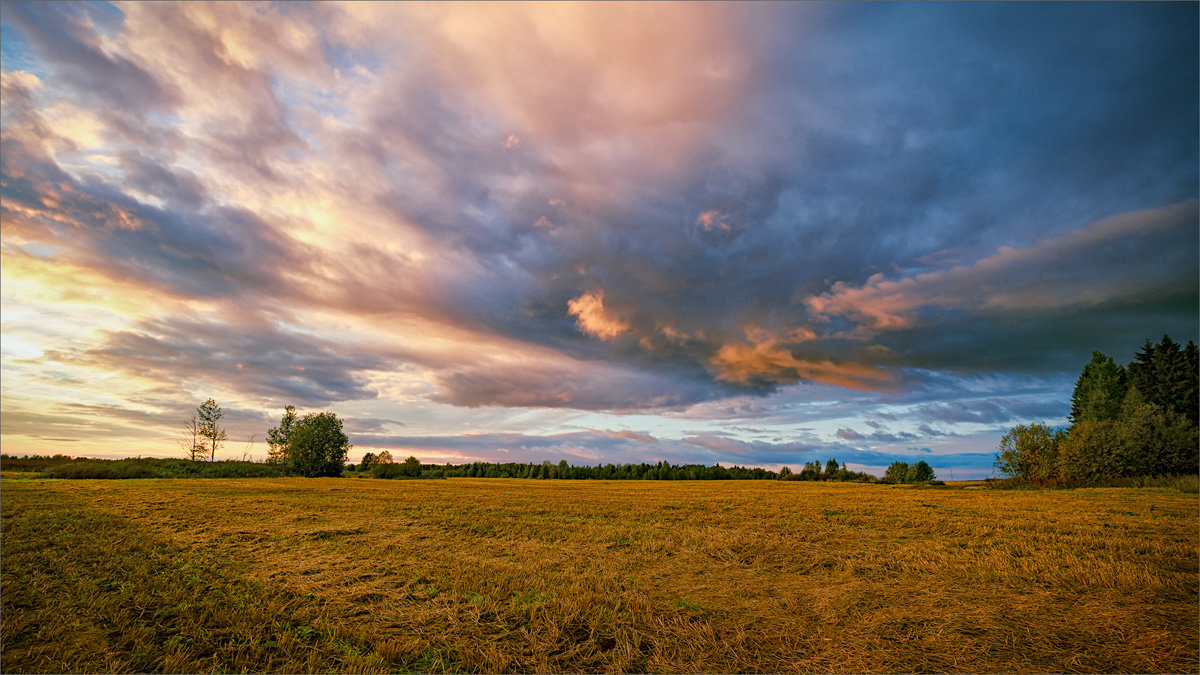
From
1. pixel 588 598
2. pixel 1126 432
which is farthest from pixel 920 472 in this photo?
pixel 588 598

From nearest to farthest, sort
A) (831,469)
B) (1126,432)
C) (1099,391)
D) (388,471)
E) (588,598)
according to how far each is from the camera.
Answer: (588,598) → (1126,432) → (1099,391) → (388,471) → (831,469)

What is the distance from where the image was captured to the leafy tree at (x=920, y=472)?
4215 inches

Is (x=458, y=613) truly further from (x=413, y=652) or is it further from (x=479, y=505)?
(x=479, y=505)

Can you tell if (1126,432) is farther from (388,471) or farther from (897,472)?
(388,471)

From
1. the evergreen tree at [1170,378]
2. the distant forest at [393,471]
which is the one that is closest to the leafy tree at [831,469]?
the distant forest at [393,471]

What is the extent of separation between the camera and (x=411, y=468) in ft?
310

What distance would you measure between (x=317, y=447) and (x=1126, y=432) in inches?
4237

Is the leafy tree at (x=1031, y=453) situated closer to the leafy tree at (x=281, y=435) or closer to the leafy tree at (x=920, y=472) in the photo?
the leafy tree at (x=920, y=472)

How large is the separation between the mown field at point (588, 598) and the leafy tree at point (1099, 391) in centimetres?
8478

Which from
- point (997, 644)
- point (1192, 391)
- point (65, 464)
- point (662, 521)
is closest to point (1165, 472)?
point (1192, 391)

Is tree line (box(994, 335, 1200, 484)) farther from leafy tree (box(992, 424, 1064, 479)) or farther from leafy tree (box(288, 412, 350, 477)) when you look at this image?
leafy tree (box(288, 412, 350, 477))

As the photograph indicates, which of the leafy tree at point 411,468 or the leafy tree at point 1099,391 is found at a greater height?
the leafy tree at point 1099,391

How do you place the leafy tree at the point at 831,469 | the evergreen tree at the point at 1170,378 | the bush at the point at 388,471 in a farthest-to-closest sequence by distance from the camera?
the leafy tree at the point at 831,469, the bush at the point at 388,471, the evergreen tree at the point at 1170,378

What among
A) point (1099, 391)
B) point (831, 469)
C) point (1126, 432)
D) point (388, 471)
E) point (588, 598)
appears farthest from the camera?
point (831, 469)
